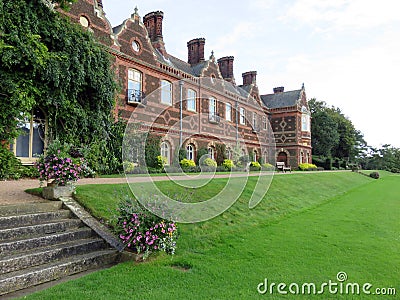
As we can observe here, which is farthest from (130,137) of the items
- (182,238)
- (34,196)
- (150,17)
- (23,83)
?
(150,17)

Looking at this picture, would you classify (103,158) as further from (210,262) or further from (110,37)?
(210,262)

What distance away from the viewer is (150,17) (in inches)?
946

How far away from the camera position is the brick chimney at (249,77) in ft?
123

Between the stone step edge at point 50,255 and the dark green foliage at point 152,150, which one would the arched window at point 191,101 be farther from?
the stone step edge at point 50,255

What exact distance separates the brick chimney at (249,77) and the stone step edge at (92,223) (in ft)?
109

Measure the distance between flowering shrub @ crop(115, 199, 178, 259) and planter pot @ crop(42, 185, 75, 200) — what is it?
2129mm

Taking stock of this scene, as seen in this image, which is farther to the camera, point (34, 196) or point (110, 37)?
point (110, 37)

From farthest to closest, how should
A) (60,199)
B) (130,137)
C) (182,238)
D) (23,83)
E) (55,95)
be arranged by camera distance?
(130,137)
(55,95)
(23,83)
(60,199)
(182,238)

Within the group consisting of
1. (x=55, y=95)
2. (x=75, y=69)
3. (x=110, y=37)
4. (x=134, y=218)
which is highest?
(x=110, y=37)

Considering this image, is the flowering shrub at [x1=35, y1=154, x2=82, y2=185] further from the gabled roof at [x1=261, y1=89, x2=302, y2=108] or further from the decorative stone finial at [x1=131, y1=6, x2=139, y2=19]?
the gabled roof at [x1=261, y1=89, x2=302, y2=108]

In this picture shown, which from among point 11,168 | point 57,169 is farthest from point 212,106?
point 57,169

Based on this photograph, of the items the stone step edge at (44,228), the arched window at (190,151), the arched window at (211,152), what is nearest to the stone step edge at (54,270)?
the stone step edge at (44,228)

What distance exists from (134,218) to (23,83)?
8.41 meters

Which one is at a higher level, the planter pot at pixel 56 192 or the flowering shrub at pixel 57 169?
the flowering shrub at pixel 57 169
